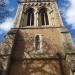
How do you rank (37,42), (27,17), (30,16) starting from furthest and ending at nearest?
(30,16) → (27,17) → (37,42)

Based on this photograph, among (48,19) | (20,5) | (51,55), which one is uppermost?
(20,5)

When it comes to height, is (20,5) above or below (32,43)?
above

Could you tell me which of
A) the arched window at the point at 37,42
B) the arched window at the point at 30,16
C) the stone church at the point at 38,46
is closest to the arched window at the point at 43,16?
the stone church at the point at 38,46

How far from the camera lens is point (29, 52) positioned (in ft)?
59.4

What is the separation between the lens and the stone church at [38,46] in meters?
16.6

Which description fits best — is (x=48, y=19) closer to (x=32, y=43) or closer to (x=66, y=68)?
(x=32, y=43)

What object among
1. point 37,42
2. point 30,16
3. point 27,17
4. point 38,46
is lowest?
point 38,46

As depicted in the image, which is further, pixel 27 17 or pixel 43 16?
pixel 43 16

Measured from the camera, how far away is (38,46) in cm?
1894

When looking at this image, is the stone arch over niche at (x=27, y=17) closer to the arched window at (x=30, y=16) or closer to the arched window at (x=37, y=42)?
the arched window at (x=30, y=16)

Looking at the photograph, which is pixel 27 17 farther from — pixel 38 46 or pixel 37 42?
pixel 38 46

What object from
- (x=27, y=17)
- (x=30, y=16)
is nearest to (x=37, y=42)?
(x=27, y=17)

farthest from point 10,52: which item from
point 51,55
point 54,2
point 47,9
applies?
point 54,2

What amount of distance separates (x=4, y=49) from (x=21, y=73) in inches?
90.6
